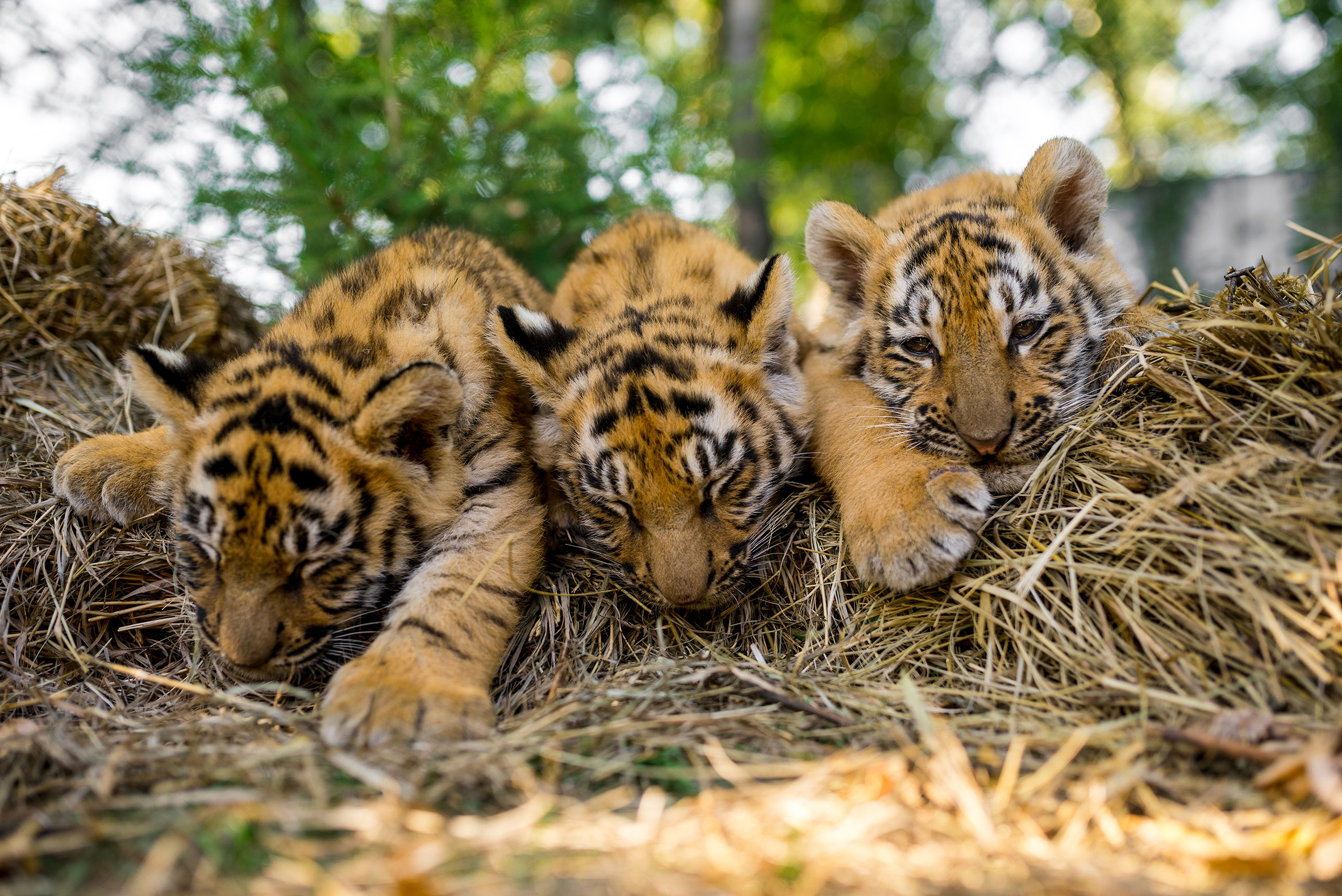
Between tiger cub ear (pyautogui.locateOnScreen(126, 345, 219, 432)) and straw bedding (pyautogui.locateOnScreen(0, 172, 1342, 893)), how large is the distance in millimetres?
745

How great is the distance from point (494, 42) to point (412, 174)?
1048mm

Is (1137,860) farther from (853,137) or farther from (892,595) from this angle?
(853,137)

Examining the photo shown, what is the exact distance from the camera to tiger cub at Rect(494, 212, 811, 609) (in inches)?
108

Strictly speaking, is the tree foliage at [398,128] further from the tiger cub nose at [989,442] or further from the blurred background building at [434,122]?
the tiger cub nose at [989,442]

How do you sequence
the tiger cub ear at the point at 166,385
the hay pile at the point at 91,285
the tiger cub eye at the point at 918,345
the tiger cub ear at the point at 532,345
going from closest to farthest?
the tiger cub ear at the point at 166,385 < the tiger cub ear at the point at 532,345 < the tiger cub eye at the point at 918,345 < the hay pile at the point at 91,285

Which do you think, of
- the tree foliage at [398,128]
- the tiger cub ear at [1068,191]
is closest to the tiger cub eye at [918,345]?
the tiger cub ear at [1068,191]

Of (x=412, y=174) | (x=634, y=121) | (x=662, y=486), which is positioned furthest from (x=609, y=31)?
(x=662, y=486)

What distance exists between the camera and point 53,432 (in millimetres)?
3557

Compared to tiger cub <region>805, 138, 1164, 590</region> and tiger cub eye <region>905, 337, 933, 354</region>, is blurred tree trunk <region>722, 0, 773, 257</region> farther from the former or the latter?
tiger cub eye <region>905, 337, 933, 354</region>

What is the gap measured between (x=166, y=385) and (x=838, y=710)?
263 centimetres

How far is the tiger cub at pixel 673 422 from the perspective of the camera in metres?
2.74

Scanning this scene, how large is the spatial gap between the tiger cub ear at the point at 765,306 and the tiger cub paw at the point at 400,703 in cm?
176

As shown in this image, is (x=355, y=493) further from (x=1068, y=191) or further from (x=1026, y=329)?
(x=1068, y=191)

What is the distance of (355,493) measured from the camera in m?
2.63
